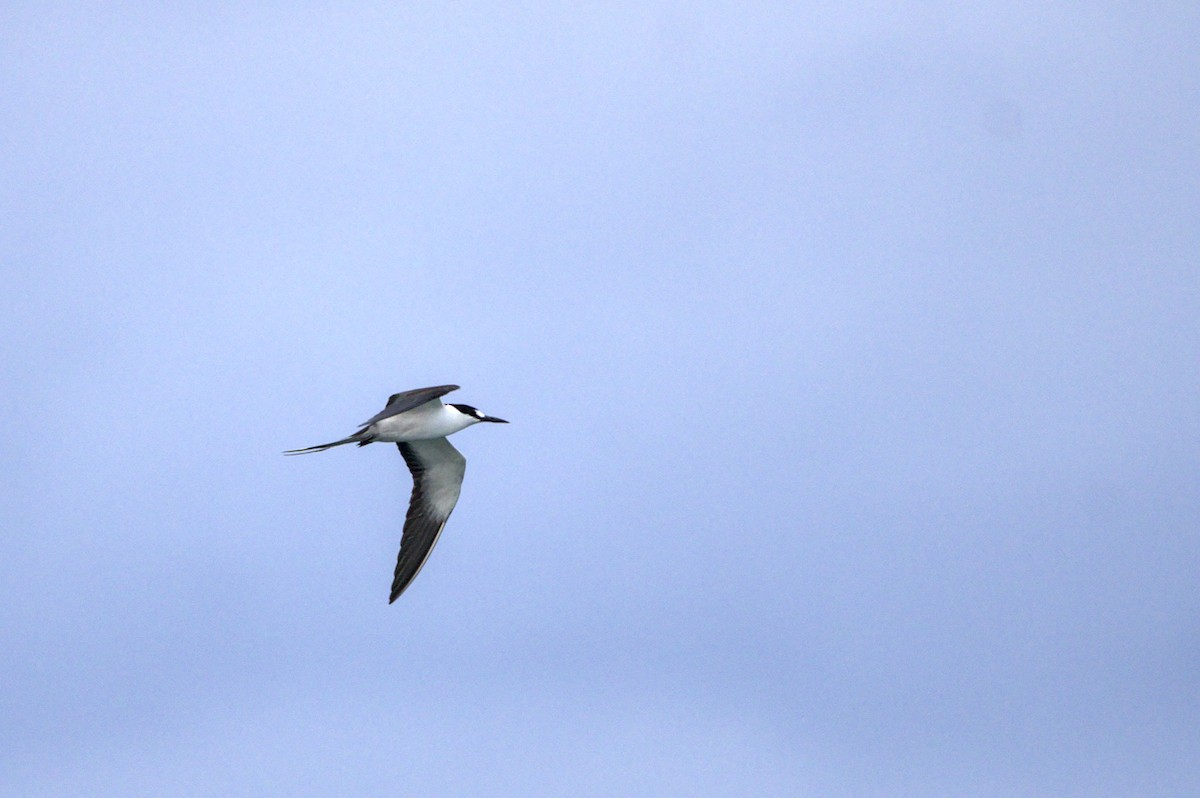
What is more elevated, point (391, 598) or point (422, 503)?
point (422, 503)

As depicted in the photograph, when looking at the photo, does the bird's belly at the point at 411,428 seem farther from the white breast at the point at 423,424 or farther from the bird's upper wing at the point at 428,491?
the bird's upper wing at the point at 428,491

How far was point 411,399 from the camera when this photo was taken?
82.1 ft

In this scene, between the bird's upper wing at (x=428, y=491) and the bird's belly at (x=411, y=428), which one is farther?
the bird's upper wing at (x=428, y=491)

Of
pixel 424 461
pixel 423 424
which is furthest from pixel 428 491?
pixel 423 424

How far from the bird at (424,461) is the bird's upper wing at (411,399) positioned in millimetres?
66

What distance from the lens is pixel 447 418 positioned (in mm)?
27453

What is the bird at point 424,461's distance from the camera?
26.7 metres

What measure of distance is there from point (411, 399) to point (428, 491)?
13.8 feet

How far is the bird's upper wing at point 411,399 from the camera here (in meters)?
24.1

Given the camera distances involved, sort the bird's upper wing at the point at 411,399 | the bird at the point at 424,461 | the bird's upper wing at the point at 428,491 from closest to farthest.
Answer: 1. the bird's upper wing at the point at 411,399
2. the bird at the point at 424,461
3. the bird's upper wing at the point at 428,491

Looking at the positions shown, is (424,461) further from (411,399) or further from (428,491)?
(411,399)

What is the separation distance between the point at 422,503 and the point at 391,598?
2770 mm

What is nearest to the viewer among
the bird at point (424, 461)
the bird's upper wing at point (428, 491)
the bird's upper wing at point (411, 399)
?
the bird's upper wing at point (411, 399)

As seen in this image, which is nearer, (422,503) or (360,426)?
(360,426)
